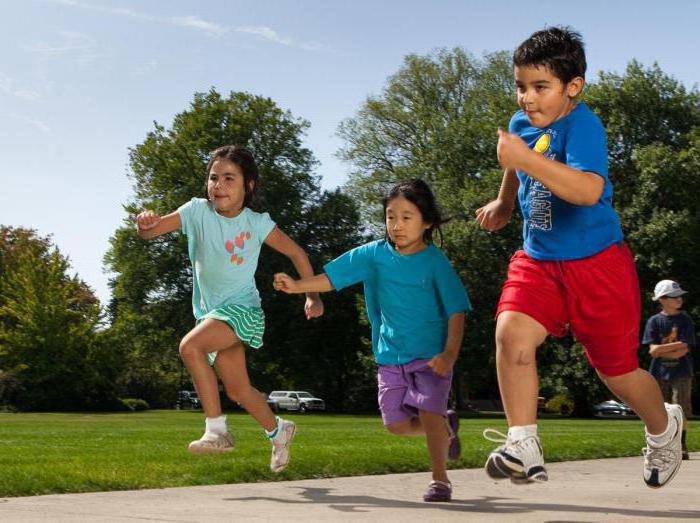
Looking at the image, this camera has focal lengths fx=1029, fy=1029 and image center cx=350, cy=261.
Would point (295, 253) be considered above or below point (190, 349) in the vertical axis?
above

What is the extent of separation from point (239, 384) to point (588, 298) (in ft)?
9.33

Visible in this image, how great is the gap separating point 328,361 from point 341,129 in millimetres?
11801

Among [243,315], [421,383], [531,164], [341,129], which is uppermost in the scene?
[341,129]

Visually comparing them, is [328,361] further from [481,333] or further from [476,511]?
[476,511]

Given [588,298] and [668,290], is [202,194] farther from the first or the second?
[588,298]

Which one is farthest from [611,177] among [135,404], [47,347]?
[135,404]

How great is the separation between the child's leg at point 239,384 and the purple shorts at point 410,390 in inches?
39.2

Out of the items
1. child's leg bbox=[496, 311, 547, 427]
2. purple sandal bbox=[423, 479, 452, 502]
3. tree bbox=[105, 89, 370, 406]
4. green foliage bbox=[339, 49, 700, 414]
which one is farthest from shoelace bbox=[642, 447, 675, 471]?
tree bbox=[105, 89, 370, 406]

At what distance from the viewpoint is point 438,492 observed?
573cm

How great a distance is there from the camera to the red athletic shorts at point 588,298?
490 centimetres

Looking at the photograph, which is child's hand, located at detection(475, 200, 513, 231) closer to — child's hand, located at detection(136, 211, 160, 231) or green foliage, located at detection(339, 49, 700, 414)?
child's hand, located at detection(136, 211, 160, 231)

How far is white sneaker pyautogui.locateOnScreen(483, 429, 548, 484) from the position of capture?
4.61m

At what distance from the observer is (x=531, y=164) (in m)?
4.41

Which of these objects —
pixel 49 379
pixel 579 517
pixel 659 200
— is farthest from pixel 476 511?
pixel 49 379
